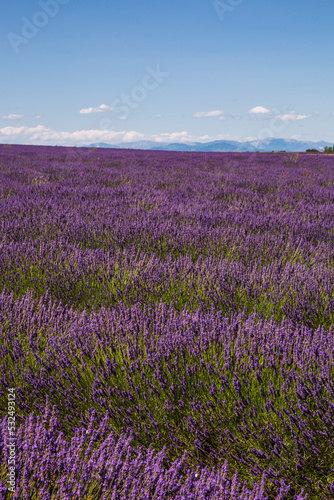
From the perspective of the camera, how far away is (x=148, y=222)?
3684mm

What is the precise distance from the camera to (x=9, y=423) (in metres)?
1.23

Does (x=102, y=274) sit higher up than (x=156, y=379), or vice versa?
(x=102, y=274)

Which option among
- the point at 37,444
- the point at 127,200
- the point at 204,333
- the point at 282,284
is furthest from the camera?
the point at 127,200

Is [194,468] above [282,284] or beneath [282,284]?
beneath

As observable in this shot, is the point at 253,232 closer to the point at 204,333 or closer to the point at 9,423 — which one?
the point at 204,333

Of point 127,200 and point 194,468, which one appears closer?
point 194,468

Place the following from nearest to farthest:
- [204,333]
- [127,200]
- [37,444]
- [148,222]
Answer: [37,444]
[204,333]
[148,222]
[127,200]

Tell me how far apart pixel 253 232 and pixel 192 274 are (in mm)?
1597

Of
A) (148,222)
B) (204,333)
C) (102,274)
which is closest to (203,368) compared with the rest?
(204,333)

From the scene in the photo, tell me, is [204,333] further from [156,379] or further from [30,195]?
[30,195]

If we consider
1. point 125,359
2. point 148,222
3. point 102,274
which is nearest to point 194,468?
point 125,359

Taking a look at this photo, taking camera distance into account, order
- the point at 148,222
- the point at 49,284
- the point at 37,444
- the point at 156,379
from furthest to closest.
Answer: the point at 148,222
the point at 49,284
the point at 156,379
the point at 37,444

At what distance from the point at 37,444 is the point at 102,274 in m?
1.64

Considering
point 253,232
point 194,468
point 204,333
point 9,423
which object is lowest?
point 194,468
